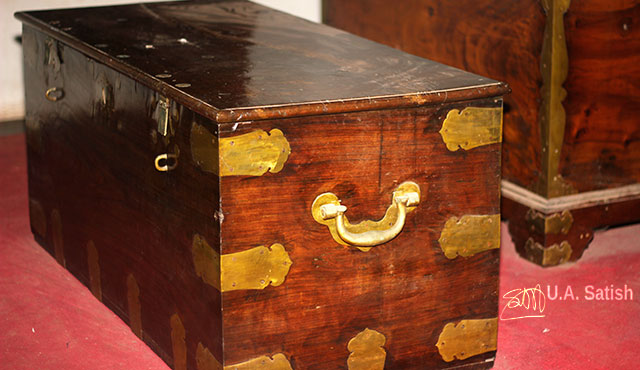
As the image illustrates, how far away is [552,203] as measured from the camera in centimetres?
260

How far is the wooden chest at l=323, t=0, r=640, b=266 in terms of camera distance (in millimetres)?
2527

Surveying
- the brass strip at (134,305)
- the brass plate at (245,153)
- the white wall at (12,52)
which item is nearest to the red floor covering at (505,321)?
the brass strip at (134,305)

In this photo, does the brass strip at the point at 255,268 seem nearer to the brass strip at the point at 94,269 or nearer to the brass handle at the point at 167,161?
the brass handle at the point at 167,161

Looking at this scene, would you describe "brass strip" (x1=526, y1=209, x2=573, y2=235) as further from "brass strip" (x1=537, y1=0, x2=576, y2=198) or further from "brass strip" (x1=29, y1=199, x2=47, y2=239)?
"brass strip" (x1=29, y1=199, x2=47, y2=239)

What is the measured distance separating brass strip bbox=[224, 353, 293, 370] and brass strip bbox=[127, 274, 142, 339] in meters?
0.43

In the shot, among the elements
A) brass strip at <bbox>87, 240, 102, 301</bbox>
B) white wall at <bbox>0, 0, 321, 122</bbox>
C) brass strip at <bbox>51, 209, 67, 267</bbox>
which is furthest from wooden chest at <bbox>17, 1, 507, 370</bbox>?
white wall at <bbox>0, 0, 321, 122</bbox>

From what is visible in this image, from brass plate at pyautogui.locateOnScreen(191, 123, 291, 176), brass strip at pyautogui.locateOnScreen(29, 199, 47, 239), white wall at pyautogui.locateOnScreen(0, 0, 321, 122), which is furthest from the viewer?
white wall at pyautogui.locateOnScreen(0, 0, 321, 122)

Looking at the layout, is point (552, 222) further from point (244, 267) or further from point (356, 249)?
point (244, 267)

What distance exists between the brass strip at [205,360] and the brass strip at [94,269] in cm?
55

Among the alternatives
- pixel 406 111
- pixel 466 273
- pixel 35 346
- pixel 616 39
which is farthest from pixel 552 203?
pixel 35 346

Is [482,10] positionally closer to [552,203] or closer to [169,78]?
[552,203]

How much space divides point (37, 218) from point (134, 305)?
26.5 inches

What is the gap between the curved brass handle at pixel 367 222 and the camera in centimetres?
183

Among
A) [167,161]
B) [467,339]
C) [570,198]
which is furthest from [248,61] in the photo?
[570,198]
